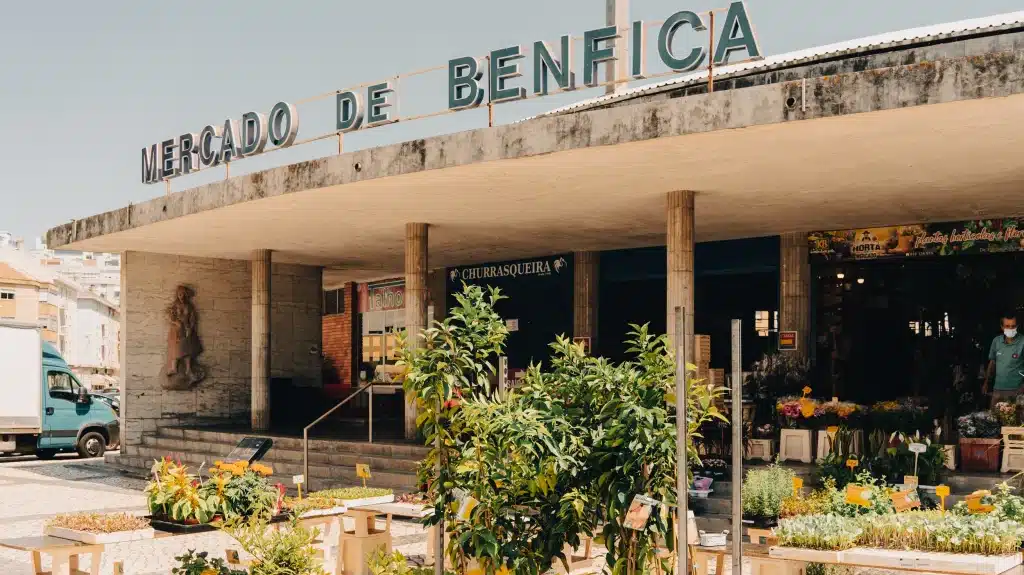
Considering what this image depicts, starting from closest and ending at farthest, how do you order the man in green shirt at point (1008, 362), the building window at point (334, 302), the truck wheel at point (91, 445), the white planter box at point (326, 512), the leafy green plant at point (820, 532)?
the leafy green plant at point (820, 532) → the white planter box at point (326, 512) → the man in green shirt at point (1008, 362) → the truck wheel at point (91, 445) → the building window at point (334, 302)

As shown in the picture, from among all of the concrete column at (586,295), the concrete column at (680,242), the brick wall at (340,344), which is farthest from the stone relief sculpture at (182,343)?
the concrete column at (680,242)

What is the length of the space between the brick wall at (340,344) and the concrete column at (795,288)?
1351cm

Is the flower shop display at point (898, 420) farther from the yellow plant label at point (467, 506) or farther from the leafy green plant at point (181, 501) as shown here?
the leafy green plant at point (181, 501)

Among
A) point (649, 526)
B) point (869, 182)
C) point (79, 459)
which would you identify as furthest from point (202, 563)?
point (79, 459)

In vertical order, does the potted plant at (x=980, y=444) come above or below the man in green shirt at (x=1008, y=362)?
below

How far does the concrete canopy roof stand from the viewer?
9312 millimetres

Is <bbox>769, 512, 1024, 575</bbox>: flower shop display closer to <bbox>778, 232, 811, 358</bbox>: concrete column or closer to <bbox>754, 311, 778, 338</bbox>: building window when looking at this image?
<bbox>778, 232, 811, 358</bbox>: concrete column

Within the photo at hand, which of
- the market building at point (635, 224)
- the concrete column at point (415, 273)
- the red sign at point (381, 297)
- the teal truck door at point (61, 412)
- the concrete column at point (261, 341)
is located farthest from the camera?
the red sign at point (381, 297)

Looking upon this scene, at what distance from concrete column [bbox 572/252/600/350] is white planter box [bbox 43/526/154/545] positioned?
12090 millimetres

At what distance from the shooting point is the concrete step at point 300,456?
15227mm

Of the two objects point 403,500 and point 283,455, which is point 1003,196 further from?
point 283,455

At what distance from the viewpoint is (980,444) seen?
12000 mm

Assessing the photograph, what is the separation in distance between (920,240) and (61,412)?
17.2m

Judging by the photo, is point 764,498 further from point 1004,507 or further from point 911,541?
point 911,541
